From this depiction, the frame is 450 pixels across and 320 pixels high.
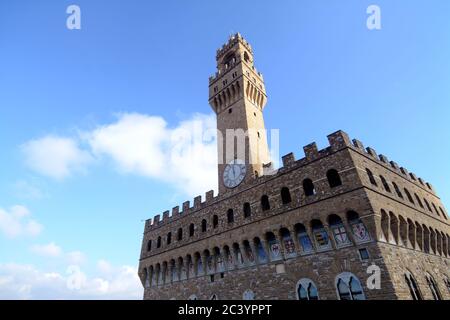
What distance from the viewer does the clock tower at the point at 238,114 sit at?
23828mm

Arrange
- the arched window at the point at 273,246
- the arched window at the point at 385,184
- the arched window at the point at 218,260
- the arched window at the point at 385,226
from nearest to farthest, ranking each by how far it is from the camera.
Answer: the arched window at the point at 385,226 < the arched window at the point at 273,246 < the arched window at the point at 385,184 < the arched window at the point at 218,260

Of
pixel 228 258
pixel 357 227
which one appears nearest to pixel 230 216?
pixel 228 258

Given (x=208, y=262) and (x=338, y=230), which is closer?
(x=338, y=230)

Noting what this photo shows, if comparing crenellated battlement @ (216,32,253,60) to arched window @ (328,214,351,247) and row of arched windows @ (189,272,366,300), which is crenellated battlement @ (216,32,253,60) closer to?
arched window @ (328,214,351,247)

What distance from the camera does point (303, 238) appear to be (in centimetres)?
1744

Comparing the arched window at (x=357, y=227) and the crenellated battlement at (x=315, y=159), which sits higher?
the crenellated battlement at (x=315, y=159)

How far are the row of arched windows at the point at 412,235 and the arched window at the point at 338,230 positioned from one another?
1888mm

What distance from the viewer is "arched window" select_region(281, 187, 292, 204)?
1891 cm

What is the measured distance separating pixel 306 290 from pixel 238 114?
1656 cm

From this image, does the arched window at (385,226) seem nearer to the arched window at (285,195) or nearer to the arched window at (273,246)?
the arched window at (285,195)

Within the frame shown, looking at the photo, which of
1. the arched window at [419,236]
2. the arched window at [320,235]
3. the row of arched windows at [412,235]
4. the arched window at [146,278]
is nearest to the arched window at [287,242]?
the arched window at [320,235]

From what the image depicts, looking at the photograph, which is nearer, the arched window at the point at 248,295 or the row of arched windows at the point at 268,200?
the row of arched windows at the point at 268,200

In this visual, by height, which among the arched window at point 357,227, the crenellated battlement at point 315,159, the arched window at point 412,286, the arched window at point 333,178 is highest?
the crenellated battlement at point 315,159

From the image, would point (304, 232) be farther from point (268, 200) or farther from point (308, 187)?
point (268, 200)
